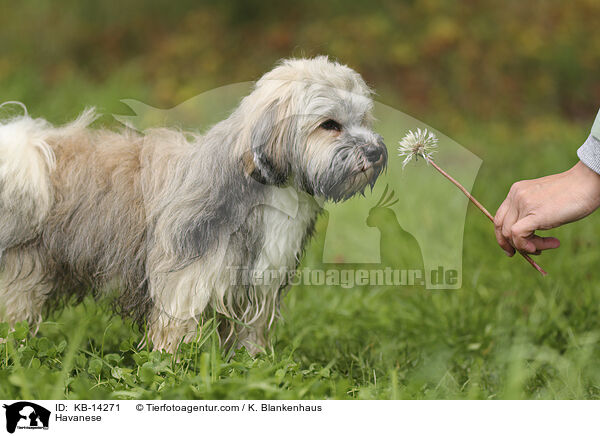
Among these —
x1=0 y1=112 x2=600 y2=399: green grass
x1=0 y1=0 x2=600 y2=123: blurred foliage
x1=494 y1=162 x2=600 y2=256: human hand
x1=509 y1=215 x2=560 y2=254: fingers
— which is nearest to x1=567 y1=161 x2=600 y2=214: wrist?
x1=494 y1=162 x2=600 y2=256: human hand

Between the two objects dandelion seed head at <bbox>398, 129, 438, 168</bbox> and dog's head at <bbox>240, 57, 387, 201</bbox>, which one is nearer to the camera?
dog's head at <bbox>240, 57, 387, 201</bbox>

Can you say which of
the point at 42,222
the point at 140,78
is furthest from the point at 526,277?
the point at 140,78

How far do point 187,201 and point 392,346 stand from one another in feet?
4.16

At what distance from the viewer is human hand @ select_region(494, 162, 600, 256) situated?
7.21 feet

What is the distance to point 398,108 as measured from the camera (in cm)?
269

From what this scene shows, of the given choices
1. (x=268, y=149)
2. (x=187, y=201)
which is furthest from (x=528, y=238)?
(x=187, y=201)

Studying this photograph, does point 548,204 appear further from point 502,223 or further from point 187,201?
point 187,201

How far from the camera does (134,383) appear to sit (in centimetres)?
237

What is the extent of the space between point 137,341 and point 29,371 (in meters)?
0.56

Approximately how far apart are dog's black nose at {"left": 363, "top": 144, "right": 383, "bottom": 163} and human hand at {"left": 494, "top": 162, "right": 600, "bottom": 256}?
1.70ft

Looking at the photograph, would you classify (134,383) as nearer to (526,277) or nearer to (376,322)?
(376,322)
